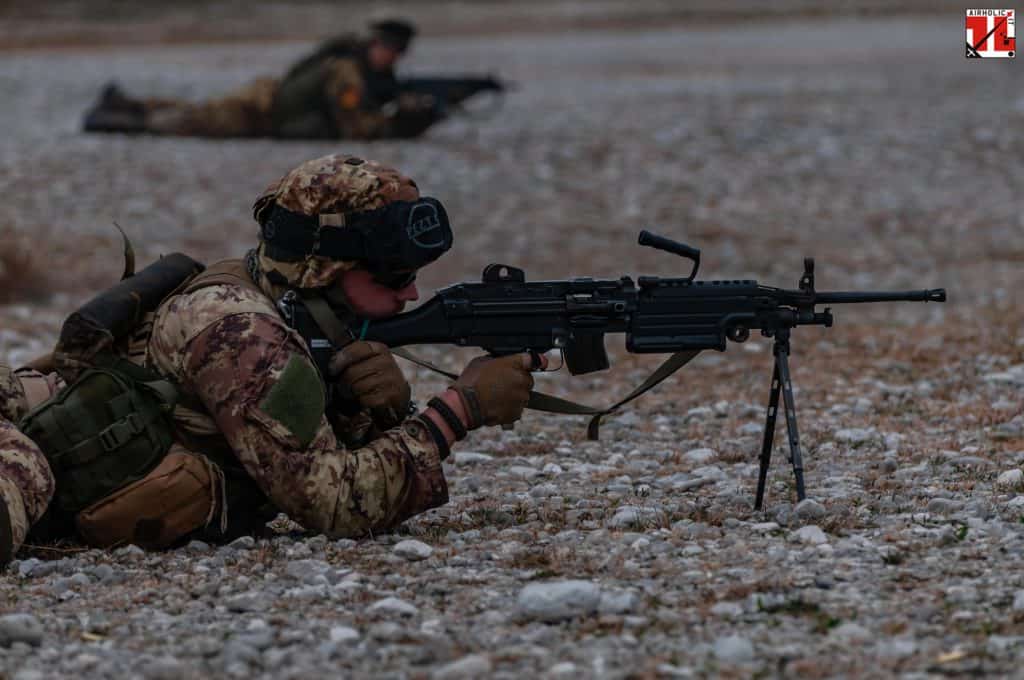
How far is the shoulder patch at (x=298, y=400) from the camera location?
5.12m

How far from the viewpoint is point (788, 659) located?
4.12 meters

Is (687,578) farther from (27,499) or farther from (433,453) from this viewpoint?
(27,499)

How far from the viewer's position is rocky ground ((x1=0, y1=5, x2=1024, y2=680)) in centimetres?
437

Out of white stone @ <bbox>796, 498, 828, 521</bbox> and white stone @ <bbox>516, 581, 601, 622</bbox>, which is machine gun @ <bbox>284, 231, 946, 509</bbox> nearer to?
white stone @ <bbox>796, 498, 828, 521</bbox>

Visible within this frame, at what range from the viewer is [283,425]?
5148 mm

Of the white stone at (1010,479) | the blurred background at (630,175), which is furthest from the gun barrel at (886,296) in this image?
the blurred background at (630,175)

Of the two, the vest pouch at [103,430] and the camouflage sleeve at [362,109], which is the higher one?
the camouflage sleeve at [362,109]

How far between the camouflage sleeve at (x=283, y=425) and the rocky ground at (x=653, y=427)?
18 cm

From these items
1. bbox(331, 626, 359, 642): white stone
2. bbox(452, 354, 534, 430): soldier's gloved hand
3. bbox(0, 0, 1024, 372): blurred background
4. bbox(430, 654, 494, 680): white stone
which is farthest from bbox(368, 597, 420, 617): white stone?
bbox(0, 0, 1024, 372): blurred background

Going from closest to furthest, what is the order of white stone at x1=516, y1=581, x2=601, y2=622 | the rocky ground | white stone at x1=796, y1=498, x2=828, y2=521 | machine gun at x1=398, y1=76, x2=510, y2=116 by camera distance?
the rocky ground
white stone at x1=516, y1=581, x2=601, y2=622
white stone at x1=796, y1=498, x2=828, y2=521
machine gun at x1=398, y1=76, x2=510, y2=116

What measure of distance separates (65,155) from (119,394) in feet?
39.8

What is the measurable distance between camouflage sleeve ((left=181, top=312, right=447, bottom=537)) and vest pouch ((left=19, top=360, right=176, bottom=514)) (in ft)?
0.52

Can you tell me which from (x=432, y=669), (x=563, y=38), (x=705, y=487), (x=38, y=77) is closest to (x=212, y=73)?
(x=38, y=77)

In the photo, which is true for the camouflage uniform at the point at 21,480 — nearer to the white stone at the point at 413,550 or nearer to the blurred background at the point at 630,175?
the white stone at the point at 413,550
